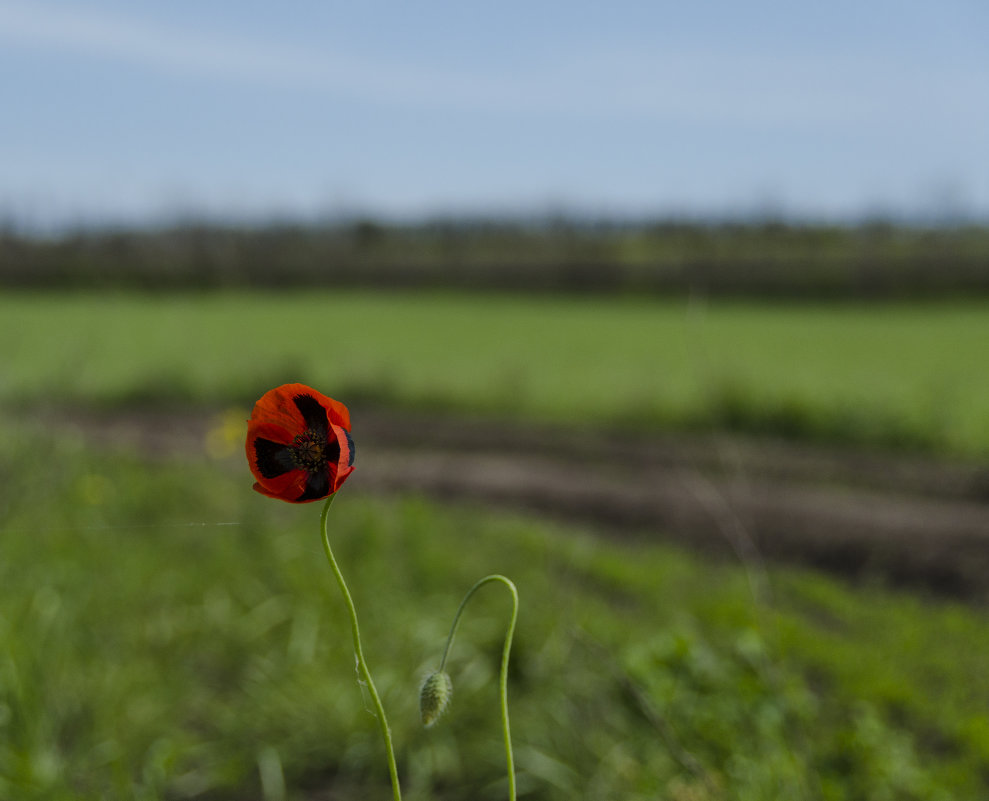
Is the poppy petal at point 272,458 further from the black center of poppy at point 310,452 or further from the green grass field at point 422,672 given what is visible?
the green grass field at point 422,672

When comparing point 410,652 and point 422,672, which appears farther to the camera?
point 410,652

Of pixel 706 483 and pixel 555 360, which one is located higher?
pixel 706 483

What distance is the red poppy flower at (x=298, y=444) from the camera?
55cm

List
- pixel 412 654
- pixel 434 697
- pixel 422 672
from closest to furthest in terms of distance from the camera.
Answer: pixel 434 697 < pixel 422 672 < pixel 412 654

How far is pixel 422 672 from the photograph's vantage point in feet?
9.53

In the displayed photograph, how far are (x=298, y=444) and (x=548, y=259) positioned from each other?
3637cm

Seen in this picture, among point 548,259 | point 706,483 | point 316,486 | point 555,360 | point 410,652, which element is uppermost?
point 316,486

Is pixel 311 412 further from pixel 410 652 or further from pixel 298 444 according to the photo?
pixel 410 652

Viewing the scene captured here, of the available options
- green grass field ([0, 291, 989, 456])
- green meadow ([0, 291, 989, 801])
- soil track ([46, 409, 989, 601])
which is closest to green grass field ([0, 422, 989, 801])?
green meadow ([0, 291, 989, 801])

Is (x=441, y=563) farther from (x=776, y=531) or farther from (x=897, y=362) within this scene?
(x=897, y=362)

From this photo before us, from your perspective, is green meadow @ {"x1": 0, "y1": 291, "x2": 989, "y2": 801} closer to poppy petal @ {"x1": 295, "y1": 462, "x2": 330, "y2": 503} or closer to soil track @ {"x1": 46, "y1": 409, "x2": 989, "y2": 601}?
poppy petal @ {"x1": 295, "y1": 462, "x2": 330, "y2": 503}

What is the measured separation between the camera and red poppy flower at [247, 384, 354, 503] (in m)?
0.55

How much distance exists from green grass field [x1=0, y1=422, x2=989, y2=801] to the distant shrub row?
67.6 ft

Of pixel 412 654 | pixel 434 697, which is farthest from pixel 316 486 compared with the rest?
pixel 412 654
